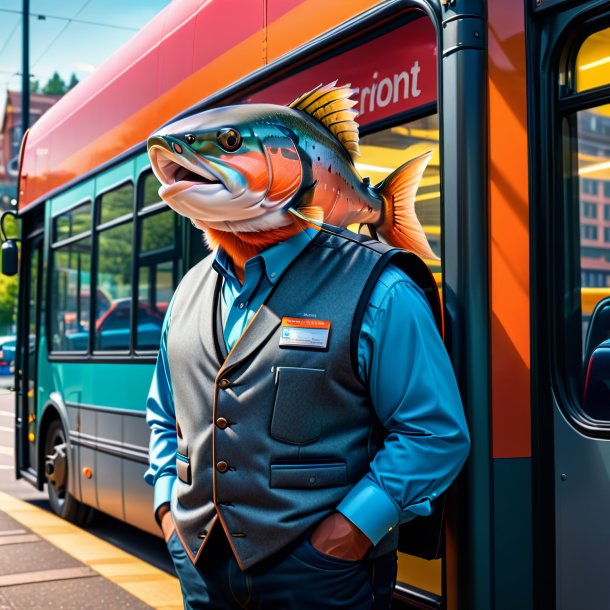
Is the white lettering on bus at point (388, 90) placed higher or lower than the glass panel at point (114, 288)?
higher

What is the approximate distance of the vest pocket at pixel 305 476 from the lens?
2373 millimetres

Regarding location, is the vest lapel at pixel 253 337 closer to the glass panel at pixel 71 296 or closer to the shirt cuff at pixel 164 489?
the shirt cuff at pixel 164 489

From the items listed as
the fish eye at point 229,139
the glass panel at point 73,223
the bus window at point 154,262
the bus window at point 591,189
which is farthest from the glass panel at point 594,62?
the glass panel at point 73,223

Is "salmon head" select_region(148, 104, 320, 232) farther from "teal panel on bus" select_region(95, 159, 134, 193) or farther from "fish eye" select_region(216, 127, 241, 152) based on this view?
"teal panel on bus" select_region(95, 159, 134, 193)

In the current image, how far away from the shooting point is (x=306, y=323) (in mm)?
2412

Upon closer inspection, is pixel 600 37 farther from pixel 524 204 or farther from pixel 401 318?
pixel 401 318

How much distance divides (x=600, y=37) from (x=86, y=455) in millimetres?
4895

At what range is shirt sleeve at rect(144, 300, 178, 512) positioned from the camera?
282 cm

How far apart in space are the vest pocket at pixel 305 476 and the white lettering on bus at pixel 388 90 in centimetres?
135

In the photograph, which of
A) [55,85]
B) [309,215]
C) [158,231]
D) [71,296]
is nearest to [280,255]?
[309,215]

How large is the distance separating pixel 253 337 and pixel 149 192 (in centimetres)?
333

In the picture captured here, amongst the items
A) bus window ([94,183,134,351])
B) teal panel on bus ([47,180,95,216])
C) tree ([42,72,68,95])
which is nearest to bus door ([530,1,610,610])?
bus window ([94,183,134,351])

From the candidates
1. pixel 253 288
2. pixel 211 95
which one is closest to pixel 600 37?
pixel 253 288

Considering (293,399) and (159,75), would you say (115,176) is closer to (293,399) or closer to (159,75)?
(159,75)
